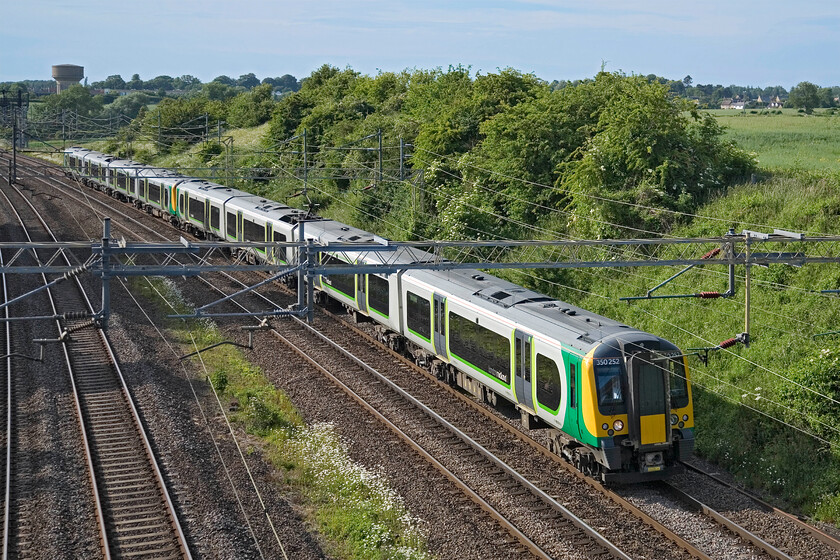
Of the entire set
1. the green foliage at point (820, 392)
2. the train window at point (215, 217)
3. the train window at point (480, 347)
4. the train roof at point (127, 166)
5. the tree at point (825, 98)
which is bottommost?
the green foliage at point (820, 392)

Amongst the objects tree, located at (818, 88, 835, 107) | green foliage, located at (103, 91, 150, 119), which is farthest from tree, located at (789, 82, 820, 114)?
green foliage, located at (103, 91, 150, 119)

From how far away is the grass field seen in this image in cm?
3591

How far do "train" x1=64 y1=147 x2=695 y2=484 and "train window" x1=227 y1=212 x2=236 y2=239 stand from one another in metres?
11.3

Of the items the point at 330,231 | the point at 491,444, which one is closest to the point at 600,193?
the point at 330,231

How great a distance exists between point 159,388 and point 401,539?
9.67 meters

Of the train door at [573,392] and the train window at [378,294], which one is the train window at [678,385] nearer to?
the train door at [573,392]

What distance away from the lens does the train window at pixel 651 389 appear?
15.9 meters

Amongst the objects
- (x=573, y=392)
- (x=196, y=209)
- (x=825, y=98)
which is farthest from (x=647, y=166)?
(x=825, y=98)

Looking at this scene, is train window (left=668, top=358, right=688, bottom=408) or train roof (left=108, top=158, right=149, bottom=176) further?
train roof (left=108, top=158, right=149, bottom=176)

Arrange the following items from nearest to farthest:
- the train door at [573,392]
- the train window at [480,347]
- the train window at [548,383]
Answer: the train door at [573,392], the train window at [548,383], the train window at [480,347]

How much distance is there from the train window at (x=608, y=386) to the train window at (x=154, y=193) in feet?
118

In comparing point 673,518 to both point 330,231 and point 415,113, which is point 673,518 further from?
point 415,113

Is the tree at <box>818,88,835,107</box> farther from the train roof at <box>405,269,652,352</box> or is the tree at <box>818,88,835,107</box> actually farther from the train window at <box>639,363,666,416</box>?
the train window at <box>639,363,666,416</box>

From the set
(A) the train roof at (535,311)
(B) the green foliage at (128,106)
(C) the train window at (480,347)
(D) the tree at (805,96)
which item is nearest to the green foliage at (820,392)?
(A) the train roof at (535,311)
